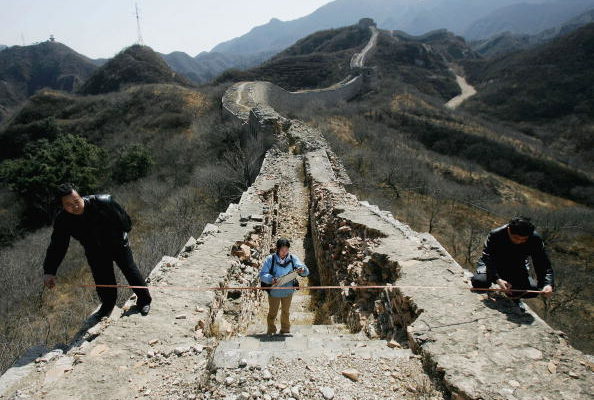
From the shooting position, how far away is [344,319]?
5.58 meters

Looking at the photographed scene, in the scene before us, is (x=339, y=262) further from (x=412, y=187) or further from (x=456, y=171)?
(x=456, y=171)

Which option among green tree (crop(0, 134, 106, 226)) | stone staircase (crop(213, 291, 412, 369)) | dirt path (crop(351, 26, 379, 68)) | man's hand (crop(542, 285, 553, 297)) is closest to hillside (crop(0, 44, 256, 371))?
green tree (crop(0, 134, 106, 226))

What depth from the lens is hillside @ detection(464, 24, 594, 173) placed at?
41719 mm

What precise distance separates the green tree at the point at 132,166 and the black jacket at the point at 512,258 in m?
20.0

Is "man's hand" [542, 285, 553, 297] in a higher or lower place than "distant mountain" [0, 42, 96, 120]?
lower

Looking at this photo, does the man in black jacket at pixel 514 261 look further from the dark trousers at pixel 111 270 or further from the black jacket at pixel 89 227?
the black jacket at pixel 89 227

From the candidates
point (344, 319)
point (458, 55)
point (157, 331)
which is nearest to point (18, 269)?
point (157, 331)

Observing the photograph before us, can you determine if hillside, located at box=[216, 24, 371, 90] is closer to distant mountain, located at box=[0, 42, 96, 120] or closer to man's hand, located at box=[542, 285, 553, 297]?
distant mountain, located at box=[0, 42, 96, 120]

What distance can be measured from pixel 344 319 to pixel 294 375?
247cm

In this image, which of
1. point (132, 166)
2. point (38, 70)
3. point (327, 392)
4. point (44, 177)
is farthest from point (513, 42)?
point (327, 392)

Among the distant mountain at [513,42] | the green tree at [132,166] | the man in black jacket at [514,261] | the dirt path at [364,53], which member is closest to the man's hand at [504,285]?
the man in black jacket at [514,261]

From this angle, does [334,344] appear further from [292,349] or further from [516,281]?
[516,281]

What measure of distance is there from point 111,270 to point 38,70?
117m

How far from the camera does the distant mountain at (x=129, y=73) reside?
55094 millimetres
